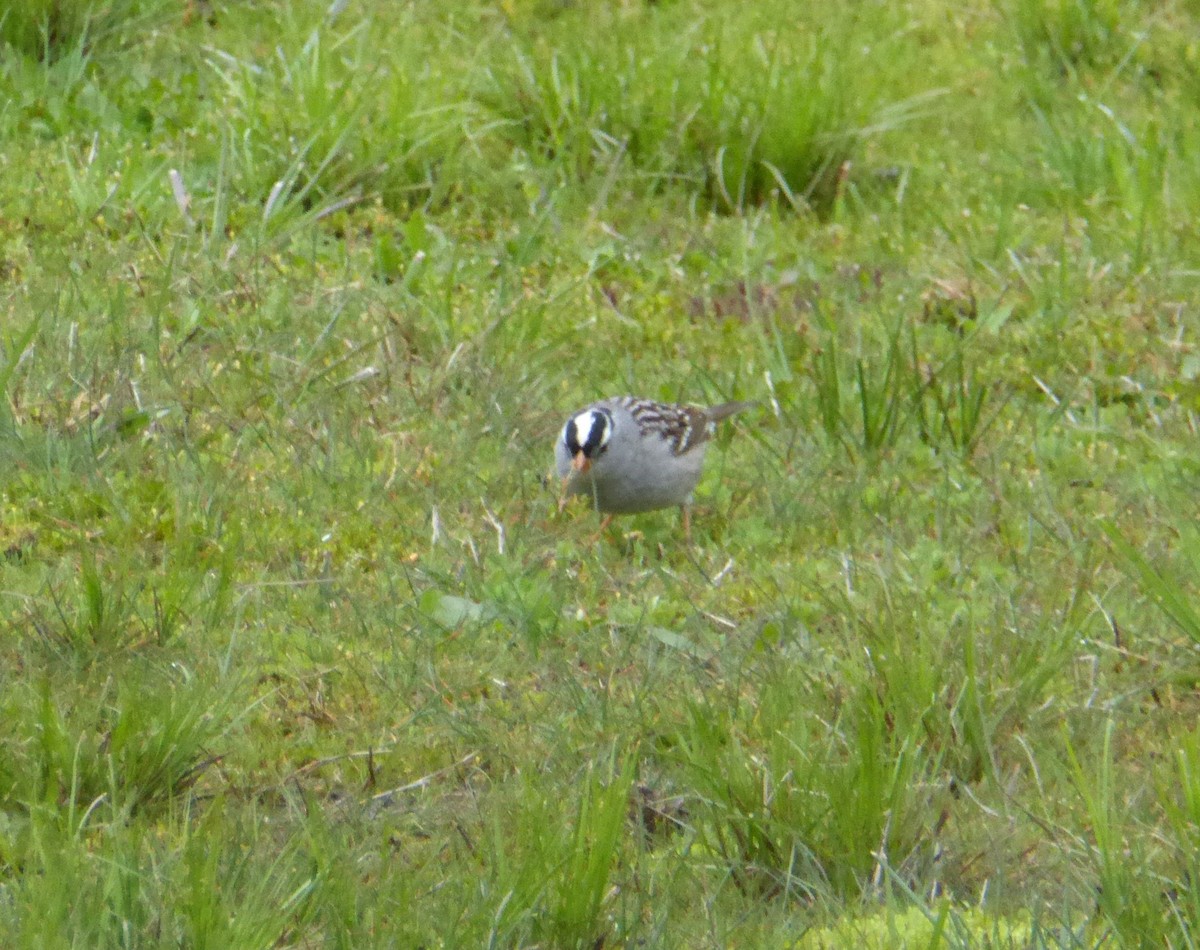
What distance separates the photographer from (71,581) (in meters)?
5.06

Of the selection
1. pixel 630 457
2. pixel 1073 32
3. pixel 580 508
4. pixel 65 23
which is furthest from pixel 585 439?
pixel 1073 32

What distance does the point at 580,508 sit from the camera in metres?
6.27

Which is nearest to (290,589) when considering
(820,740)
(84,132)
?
(820,740)

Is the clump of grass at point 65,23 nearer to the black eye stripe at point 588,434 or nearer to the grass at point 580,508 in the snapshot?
the grass at point 580,508

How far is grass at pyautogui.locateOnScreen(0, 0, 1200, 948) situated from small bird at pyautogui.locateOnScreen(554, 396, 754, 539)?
13cm

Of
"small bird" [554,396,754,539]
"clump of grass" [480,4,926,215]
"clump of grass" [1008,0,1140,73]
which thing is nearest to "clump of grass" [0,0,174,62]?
"clump of grass" [480,4,926,215]

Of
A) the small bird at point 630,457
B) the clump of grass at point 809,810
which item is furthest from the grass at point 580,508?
the small bird at point 630,457

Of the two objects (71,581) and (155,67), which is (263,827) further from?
(155,67)

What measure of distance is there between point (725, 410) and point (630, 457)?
93 centimetres

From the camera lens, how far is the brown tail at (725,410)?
672 cm

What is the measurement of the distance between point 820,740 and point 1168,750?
2.86ft

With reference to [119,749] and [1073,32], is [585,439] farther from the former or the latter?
[1073,32]

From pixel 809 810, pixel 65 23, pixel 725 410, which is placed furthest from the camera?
pixel 65 23

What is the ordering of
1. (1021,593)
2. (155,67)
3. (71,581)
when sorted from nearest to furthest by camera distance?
(71,581) < (1021,593) < (155,67)
